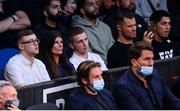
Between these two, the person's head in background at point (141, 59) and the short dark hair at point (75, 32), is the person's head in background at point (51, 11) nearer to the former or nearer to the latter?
the short dark hair at point (75, 32)

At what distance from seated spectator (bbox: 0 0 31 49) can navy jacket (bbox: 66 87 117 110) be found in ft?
6.27

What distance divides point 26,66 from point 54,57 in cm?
49

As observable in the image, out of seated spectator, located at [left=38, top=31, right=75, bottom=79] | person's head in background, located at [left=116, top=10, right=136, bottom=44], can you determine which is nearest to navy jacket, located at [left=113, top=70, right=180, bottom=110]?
seated spectator, located at [left=38, top=31, right=75, bottom=79]

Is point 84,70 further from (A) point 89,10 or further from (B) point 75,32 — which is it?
(A) point 89,10

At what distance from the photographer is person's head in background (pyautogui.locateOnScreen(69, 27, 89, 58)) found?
746 cm

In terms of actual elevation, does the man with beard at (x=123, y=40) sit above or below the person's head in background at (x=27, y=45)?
below

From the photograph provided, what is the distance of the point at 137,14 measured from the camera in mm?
9648

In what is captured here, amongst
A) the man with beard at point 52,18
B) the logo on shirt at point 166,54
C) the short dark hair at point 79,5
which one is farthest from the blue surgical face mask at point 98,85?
the short dark hair at point 79,5

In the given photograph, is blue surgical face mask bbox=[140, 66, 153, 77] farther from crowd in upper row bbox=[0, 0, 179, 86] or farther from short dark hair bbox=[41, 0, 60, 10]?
short dark hair bbox=[41, 0, 60, 10]

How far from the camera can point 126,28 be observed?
8.27 m

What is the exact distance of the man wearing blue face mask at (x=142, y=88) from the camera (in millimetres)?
6617

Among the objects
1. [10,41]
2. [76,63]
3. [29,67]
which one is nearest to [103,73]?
[76,63]

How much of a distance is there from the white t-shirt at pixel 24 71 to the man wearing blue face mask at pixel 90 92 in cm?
62

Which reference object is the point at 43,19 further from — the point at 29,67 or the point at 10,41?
the point at 29,67
